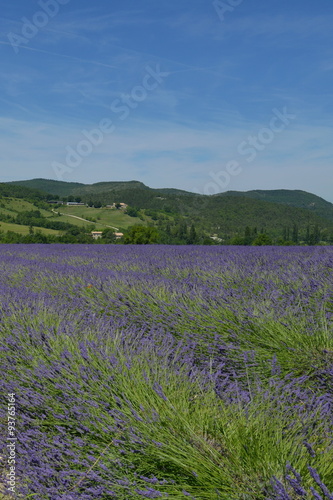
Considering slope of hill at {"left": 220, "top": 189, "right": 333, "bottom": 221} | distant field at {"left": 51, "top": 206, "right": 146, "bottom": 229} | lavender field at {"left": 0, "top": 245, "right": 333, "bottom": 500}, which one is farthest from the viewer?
slope of hill at {"left": 220, "top": 189, "right": 333, "bottom": 221}

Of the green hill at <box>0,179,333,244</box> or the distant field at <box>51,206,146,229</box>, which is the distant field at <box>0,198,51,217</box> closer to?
the green hill at <box>0,179,333,244</box>

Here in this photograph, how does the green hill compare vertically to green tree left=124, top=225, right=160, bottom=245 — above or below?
above

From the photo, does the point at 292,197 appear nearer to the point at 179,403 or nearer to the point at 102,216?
the point at 102,216

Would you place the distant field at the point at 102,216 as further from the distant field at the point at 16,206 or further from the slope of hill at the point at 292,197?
the slope of hill at the point at 292,197

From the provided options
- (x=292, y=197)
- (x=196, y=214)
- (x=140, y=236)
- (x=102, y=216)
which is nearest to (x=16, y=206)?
(x=102, y=216)

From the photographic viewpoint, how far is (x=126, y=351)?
2.54 m

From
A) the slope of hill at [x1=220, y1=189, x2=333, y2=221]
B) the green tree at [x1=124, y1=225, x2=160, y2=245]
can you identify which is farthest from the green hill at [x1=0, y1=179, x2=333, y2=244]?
the green tree at [x1=124, y1=225, x2=160, y2=245]

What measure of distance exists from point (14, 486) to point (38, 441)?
20cm

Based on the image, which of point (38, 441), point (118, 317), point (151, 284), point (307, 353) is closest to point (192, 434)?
point (38, 441)

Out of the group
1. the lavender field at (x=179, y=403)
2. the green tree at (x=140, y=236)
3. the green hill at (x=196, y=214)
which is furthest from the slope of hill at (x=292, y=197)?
the lavender field at (x=179, y=403)

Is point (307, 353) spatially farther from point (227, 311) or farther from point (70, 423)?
point (70, 423)

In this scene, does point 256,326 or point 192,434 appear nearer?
point 192,434

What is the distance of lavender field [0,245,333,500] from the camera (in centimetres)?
144

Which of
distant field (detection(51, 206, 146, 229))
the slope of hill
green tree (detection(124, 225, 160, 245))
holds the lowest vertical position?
green tree (detection(124, 225, 160, 245))
